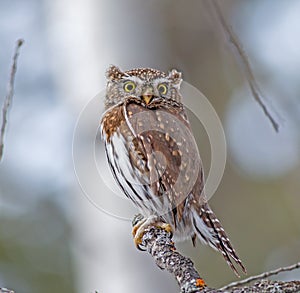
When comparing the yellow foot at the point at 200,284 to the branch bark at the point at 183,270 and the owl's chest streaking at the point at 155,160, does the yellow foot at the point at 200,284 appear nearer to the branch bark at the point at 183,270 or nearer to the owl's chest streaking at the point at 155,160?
the branch bark at the point at 183,270

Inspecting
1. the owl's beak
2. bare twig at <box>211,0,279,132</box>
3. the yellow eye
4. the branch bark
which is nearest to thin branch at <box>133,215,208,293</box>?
the branch bark

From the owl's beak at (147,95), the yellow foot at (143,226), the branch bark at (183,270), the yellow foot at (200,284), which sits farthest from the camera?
the owl's beak at (147,95)

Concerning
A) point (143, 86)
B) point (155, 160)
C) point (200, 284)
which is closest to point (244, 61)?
point (200, 284)

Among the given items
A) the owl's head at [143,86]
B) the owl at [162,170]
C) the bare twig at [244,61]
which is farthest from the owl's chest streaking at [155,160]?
the bare twig at [244,61]

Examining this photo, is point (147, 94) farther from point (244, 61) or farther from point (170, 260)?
point (244, 61)

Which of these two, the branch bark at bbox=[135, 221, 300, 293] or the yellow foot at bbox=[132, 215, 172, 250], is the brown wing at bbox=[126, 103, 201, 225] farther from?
the branch bark at bbox=[135, 221, 300, 293]

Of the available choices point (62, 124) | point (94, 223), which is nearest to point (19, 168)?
point (62, 124)
